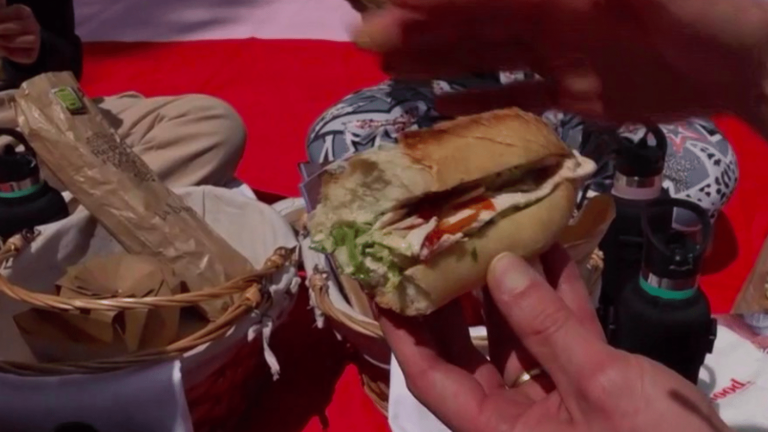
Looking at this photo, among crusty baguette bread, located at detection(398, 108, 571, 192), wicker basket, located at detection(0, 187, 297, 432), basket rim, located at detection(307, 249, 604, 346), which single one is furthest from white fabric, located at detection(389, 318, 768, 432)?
crusty baguette bread, located at detection(398, 108, 571, 192)

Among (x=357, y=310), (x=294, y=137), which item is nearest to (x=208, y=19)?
(x=294, y=137)

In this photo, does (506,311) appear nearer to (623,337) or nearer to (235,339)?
(623,337)

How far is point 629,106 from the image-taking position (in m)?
0.79

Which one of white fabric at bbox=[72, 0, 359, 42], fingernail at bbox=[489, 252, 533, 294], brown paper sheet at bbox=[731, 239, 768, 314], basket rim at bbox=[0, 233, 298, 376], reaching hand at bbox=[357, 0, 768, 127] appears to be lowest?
white fabric at bbox=[72, 0, 359, 42]

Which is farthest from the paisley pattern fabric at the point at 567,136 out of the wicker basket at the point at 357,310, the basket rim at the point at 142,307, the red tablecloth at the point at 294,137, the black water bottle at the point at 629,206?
the basket rim at the point at 142,307

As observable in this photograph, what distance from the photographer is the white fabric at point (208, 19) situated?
2480 millimetres

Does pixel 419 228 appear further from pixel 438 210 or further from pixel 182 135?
pixel 182 135

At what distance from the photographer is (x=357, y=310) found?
1.06m

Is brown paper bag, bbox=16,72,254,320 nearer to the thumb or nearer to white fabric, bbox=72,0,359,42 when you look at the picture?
the thumb

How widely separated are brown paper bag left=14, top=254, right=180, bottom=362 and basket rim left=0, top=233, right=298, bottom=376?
0.14 ft

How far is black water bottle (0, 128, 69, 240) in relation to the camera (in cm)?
120

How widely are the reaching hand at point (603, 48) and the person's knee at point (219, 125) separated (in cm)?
80

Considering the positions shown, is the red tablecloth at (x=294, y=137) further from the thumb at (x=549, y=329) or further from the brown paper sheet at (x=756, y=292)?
the thumb at (x=549, y=329)

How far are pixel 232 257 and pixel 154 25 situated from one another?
1644mm
